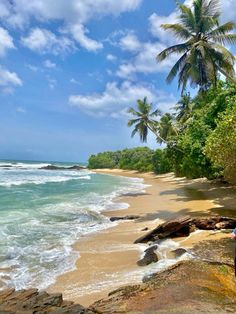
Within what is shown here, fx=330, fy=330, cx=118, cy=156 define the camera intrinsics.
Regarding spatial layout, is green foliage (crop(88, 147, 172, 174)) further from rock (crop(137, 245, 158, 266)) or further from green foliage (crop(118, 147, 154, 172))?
rock (crop(137, 245, 158, 266))

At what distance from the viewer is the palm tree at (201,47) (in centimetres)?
2225

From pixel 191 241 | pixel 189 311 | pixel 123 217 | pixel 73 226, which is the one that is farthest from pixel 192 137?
pixel 189 311

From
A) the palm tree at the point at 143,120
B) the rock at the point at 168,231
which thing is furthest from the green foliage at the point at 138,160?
the rock at the point at 168,231

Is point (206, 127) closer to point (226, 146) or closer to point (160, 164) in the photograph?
point (226, 146)

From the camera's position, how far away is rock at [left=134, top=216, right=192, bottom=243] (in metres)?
10.9

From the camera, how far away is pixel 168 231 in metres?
11.2

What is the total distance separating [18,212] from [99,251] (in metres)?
9.38

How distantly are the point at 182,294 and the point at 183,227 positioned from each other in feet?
21.8

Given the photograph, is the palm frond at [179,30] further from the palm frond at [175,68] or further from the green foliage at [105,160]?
the green foliage at [105,160]

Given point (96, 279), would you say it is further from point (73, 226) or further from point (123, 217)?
point (123, 217)

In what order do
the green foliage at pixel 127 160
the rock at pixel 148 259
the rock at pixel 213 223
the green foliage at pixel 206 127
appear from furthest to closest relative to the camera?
the green foliage at pixel 127 160, the green foliage at pixel 206 127, the rock at pixel 213 223, the rock at pixel 148 259

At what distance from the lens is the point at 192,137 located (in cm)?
2366

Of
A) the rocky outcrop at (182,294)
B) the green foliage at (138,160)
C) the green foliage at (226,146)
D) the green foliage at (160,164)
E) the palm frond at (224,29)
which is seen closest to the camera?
the rocky outcrop at (182,294)

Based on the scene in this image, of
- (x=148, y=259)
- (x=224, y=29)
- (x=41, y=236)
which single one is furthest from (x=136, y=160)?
(x=148, y=259)
